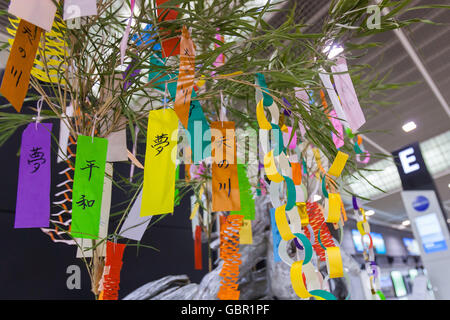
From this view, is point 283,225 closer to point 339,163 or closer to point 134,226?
point 339,163

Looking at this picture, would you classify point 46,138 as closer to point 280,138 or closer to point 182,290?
point 280,138

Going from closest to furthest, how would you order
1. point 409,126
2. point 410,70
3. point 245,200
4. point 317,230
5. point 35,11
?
point 35,11, point 317,230, point 245,200, point 410,70, point 409,126

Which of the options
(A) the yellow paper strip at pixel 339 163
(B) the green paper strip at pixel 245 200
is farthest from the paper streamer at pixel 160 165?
(B) the green paper strip at pixel 245 200

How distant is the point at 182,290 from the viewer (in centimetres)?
139

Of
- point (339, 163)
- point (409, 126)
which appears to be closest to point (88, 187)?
point (339, 163)

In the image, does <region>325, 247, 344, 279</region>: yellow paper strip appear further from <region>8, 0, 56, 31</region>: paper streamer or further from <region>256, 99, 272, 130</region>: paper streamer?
<region>8, 0, 56, 31</region>: paper streamer

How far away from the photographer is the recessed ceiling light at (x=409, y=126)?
3632 millimetres

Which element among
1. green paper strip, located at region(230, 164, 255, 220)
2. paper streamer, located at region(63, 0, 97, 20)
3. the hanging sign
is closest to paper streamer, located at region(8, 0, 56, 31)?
paper streamer, located at region(63, 0, 97, 20)

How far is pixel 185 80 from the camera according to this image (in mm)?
554

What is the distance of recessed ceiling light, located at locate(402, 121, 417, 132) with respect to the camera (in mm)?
3632

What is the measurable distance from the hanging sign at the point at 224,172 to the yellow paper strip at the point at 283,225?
0.08 meters

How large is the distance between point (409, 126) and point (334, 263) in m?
3.85

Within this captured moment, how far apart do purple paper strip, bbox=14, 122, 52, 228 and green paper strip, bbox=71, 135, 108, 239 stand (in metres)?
0.06
